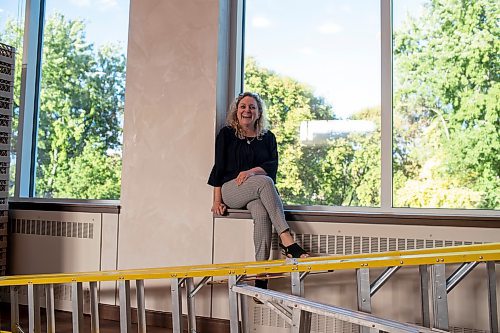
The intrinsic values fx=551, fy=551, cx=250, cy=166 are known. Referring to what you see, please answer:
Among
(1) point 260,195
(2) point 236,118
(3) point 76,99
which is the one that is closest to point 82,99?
(3) point 76,99

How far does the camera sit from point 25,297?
410cm

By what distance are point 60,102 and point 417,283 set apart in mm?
3016

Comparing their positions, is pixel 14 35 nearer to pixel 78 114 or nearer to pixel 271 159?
pixel 78 114

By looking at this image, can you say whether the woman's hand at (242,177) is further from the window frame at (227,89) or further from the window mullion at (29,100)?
the window mullion at (29,100)

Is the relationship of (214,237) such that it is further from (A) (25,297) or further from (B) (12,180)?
(B) (12,180)

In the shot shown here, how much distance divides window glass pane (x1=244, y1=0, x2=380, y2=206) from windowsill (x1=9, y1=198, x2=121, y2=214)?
47.6 inches

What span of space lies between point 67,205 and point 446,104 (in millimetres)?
2648

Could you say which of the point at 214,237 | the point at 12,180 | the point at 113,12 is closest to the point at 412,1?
the point at 214,237

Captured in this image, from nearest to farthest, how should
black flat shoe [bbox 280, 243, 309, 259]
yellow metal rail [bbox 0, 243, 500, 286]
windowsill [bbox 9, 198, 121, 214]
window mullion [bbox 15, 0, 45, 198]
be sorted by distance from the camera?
yellow metal rail [bbox 0, 243, 500, 286]
black flat shoe [bbox 280, 243, 309, 259]
windowsill [bbox 9, 198, 121, 214]
window mullion [bbox 15, 0, 45, 198]

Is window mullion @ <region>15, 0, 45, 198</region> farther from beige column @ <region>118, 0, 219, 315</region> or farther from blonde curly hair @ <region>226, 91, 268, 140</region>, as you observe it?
blonde curly hair @ <region>226, 91, 268, 140</region>

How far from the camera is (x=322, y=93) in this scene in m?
3.47

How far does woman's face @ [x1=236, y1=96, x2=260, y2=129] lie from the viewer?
3381 mm

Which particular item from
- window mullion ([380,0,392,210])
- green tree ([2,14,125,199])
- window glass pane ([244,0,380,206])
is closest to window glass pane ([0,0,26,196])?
green tree ([2,14,125,199])

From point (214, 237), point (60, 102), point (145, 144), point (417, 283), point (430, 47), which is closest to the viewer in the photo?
point (417, 283)
